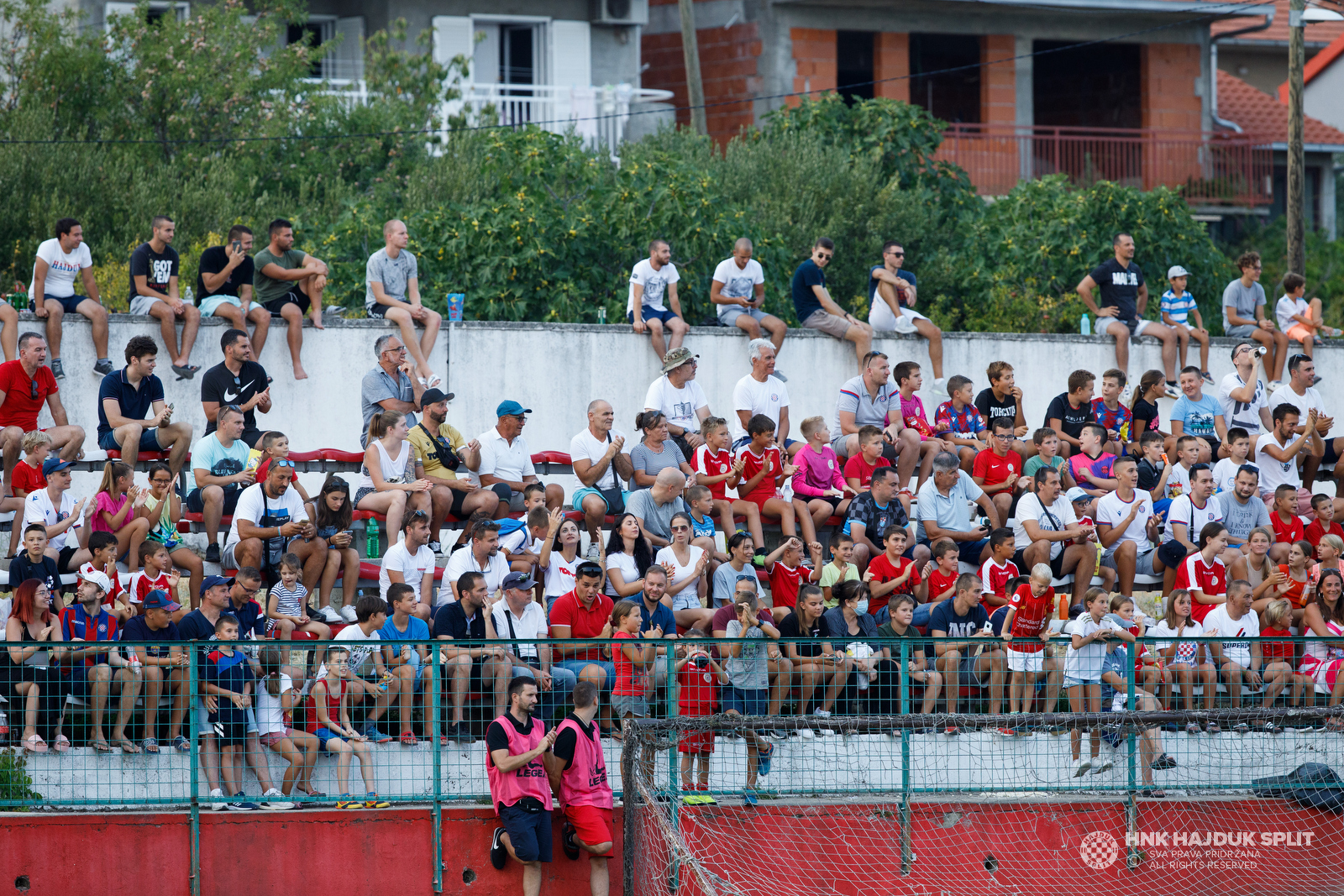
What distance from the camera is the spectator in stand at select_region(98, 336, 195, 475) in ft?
42.0

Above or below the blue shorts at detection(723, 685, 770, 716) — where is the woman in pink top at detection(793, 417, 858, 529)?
above

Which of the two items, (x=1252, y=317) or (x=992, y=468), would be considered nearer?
(x=992, y=468)

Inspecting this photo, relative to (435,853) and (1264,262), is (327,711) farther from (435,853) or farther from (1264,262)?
(1264,262)

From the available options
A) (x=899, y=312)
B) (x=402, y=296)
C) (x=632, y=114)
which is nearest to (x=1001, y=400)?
(x=899, y=312)

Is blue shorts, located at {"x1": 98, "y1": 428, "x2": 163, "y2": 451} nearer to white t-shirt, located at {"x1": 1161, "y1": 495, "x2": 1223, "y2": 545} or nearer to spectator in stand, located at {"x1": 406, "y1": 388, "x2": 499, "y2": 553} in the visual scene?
spectator in stand, located at {"x1": 406, "y1": 388, "x2": 499, "y2": 553}

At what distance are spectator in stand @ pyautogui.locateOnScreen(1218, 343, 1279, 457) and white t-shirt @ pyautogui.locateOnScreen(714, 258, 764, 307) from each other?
4.47 m

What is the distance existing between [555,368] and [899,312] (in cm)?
338

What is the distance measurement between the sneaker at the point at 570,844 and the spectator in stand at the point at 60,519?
153 inches

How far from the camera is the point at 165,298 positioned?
1412cm

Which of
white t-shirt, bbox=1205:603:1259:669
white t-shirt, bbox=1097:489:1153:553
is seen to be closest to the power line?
white t-shirt, bbox=1097:489:1153:553

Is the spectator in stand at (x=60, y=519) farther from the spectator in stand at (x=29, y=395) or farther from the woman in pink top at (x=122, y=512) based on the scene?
the spectator in stand at (x=29, y=395)

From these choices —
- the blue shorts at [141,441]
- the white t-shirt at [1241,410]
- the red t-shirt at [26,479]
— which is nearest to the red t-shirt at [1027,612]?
the white t-shirt at [1241,410]

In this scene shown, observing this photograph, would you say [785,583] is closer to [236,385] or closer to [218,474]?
[218,474]

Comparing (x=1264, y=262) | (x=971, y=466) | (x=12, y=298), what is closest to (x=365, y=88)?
(x=12, y=298)
